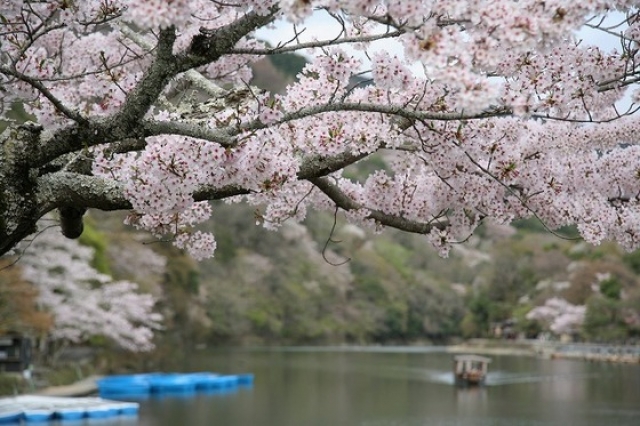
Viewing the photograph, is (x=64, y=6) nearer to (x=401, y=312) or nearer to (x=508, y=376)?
(x=508, y=376)

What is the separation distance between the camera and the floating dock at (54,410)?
1064 cm

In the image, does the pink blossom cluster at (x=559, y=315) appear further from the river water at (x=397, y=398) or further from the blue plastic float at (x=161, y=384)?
the blue plastic float at (x=161, y=384)

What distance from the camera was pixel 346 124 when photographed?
3322 millimetres

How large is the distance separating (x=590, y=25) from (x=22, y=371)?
12192mm

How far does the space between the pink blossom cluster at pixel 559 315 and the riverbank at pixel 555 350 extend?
72 centimetres

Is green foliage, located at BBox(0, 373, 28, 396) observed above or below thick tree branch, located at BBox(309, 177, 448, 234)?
below

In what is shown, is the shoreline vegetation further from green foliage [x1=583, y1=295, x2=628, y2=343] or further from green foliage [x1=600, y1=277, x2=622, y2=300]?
green foliage [x1=600, y1=277, x2=622, y2=300]

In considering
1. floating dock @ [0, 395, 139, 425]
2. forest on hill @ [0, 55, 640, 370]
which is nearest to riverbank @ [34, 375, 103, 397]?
floating dock @ [0, 395, 139, 425]

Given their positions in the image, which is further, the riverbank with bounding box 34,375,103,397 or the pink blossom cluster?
the pink blossom cluster

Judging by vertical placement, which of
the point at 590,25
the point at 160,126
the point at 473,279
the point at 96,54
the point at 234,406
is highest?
the point at 473,279

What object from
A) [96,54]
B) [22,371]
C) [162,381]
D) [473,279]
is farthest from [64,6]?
[473,279]

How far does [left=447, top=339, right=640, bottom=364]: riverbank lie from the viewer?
27328mm

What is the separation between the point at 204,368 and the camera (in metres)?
20.7

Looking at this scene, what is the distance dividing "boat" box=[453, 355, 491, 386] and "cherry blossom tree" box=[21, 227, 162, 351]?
7.12 metres
